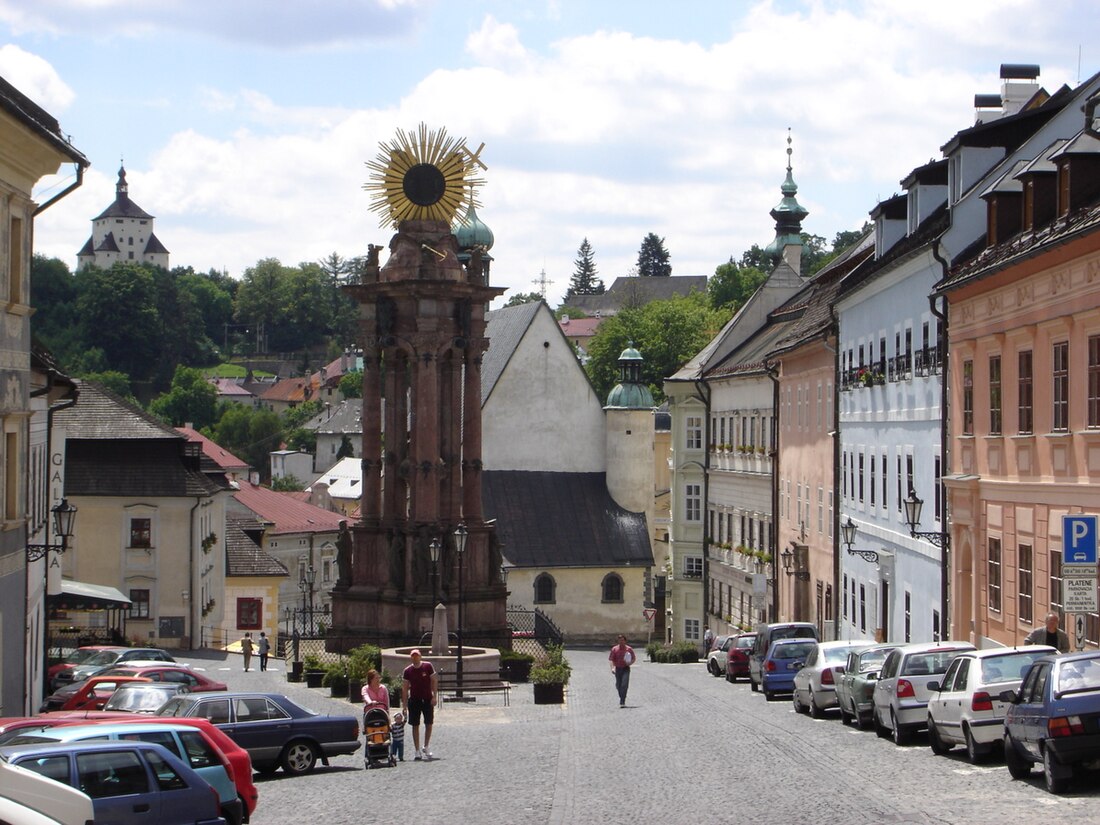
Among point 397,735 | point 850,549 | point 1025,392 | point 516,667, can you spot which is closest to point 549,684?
point 516,667

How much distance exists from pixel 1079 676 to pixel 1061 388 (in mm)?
10706

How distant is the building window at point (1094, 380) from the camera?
25.9 meters

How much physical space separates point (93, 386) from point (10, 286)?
38.8 m

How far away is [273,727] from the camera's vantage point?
974 inches

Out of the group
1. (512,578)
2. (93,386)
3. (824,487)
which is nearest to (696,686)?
(824,487)

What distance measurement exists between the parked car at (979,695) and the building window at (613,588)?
60.3 m

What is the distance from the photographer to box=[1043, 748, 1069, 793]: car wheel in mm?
17734

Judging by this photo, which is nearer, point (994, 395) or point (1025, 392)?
point (1025, 392)

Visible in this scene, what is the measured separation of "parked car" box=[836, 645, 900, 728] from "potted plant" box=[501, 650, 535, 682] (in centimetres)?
1694

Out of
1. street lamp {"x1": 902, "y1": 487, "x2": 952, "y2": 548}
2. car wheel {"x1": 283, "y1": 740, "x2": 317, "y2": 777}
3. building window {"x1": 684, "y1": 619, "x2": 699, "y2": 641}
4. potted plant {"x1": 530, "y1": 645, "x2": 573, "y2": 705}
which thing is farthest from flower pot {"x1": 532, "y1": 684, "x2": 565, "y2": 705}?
building window {"x1": 684, "y1": 619, "x2": 699, "y2": 641}

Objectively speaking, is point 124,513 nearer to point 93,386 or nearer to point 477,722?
point 93,386

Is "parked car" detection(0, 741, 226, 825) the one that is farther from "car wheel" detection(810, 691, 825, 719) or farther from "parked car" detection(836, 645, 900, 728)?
"car wheel" detection(810, 691, 825, 719)

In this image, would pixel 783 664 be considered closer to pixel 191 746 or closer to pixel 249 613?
pixel 191 746

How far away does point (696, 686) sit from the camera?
4509cm
